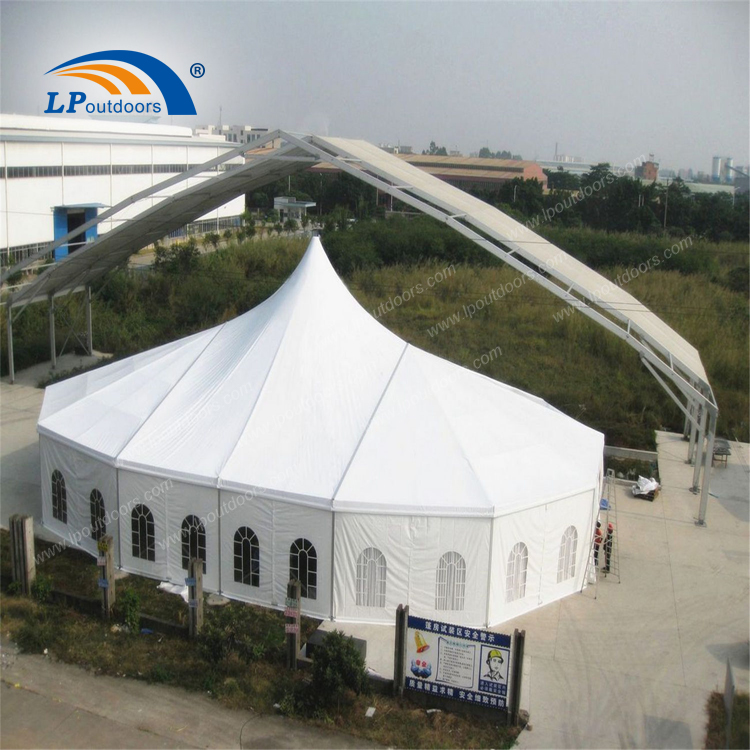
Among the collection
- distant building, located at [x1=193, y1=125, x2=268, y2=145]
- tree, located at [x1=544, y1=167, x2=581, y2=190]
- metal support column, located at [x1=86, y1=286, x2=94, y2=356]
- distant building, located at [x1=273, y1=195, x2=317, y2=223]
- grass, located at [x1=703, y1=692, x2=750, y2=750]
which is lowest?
grass, located at [x1=703, y1=692, x2=750, y2=750]

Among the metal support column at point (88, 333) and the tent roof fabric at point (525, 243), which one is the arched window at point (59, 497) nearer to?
the tent roof fabric at point (525, 243)

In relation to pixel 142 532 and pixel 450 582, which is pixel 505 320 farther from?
pixel 142 532

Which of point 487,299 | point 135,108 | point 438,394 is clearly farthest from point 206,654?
point 135,108

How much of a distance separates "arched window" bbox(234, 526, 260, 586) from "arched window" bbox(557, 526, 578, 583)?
13.8ft

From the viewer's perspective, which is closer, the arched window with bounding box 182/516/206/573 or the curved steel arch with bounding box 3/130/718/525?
the arched window with bounding box 182/516/206/573

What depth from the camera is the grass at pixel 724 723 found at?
7.35 m

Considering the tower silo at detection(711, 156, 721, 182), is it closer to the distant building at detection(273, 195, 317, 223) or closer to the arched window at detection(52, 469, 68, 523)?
the distant building at detection(273, 195, 317, 223)

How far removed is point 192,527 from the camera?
455 inches

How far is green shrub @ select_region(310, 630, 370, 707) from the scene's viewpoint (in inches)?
358

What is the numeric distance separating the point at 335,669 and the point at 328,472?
2745 millimetres

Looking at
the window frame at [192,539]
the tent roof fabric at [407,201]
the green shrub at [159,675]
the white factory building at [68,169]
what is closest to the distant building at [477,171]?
the white factory building at [68,169]

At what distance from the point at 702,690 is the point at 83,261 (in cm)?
1581

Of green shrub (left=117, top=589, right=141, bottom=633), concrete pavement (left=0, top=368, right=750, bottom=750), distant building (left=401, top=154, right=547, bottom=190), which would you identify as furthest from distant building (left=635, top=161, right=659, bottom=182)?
green shrub (left=117, top=589, right=141, bottom=633)

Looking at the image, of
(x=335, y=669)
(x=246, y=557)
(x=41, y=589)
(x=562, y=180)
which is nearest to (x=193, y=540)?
(x=246, y=557)
